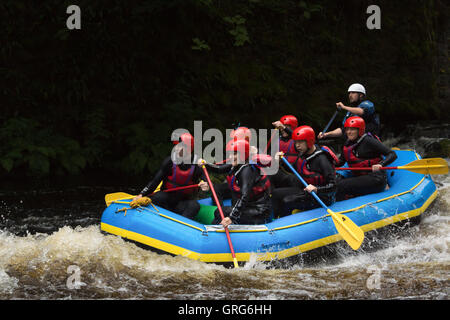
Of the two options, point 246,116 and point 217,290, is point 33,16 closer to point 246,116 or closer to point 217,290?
point 246,116

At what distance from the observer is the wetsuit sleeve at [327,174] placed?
5.67 m

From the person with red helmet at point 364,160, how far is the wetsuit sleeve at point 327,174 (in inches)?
26.1

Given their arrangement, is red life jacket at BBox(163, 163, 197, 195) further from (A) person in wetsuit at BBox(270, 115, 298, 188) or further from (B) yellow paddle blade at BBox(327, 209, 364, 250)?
(B) yellow paddle blade at BBox(327, 209, 364, 250)

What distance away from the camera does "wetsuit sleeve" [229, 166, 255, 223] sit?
5.30 metres

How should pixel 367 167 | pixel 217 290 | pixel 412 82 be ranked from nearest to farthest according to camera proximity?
1. pixel 217 290
2. pixel 367 167
3. pixel 412 82

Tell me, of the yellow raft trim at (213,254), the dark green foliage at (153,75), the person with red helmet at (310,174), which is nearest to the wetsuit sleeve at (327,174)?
the person with red helmet at (310,174)

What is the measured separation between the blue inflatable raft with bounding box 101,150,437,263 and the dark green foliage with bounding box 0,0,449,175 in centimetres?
407

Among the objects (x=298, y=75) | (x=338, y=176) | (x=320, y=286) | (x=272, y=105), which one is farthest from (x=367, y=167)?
(x=298, y=75)

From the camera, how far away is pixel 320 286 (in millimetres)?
4992

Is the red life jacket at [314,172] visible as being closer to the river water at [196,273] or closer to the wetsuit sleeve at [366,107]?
the river water at [196,273]

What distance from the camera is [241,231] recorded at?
17.2 feet

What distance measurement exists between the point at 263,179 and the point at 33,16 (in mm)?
6776

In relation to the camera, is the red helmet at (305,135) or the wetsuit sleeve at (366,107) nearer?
the red helmet at (305,135)

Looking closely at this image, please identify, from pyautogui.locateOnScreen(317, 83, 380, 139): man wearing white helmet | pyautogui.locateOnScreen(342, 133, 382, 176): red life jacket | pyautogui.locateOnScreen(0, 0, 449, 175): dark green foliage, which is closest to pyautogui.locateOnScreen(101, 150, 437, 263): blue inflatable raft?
pyautogui.locateOnScreen(342, 133, 382, 176): red life jacket
